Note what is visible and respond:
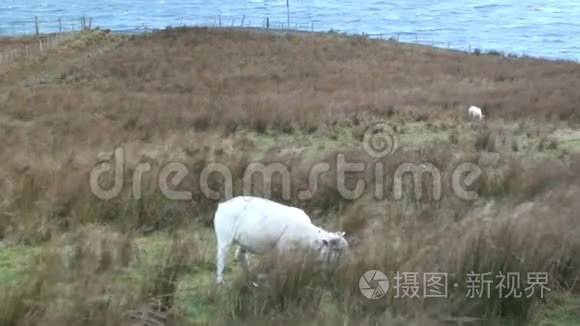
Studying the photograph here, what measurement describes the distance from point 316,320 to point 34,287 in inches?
64.5

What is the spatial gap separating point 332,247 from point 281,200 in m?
2.93

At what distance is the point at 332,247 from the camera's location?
16.5 ft

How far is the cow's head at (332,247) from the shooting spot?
4.94m

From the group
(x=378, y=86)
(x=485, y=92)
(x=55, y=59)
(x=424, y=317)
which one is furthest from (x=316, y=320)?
(x=55, y=59)

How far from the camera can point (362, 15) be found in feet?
411

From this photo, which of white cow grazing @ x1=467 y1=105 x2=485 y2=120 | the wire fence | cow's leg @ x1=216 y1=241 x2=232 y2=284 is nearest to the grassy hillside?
cow's leg @ x1=216 y1=241 x2=232 y2=284

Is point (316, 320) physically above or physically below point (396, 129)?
above

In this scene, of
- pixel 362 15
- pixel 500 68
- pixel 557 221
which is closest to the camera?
pixel 557 221

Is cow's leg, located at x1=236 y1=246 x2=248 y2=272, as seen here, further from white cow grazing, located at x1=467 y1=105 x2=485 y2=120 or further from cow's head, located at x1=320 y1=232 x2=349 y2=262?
white cow grazing, located at x1=467 y1=105 x2=485 y2=120

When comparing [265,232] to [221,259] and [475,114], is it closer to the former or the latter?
[221,259]

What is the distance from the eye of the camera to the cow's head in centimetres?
494

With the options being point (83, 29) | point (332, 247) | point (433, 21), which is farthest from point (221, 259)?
point (433, 21)

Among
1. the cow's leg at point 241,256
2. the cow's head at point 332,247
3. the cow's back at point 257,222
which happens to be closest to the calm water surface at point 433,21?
the cow's leg at point 241,256

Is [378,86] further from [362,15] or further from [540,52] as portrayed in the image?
[362,15]
